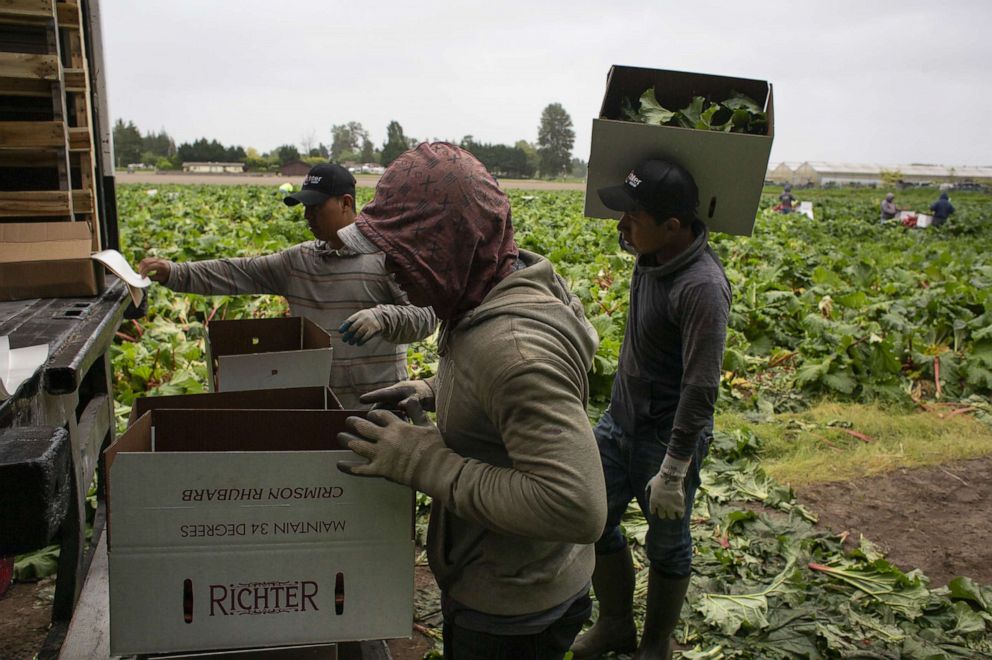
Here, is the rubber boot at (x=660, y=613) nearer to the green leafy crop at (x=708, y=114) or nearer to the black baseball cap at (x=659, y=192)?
the black baseball cap at (x=659, y=192)

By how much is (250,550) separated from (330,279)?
6.79 ft

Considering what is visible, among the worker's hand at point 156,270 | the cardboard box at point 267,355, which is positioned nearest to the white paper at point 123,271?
the worker's hand at point 156,270

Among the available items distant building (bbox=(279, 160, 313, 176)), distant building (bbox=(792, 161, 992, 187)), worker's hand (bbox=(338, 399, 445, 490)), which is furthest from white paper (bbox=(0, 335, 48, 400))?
distant building (bbox=(792, 161, 992, 187))

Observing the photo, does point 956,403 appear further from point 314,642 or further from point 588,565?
point 314,642

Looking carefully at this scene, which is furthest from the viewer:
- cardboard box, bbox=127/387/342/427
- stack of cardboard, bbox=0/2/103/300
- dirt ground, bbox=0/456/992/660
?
dirt ground, bbox=0/456/992/660

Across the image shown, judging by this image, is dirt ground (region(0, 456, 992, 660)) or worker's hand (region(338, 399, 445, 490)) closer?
worker's hand (region(338, 399, 445, 490))

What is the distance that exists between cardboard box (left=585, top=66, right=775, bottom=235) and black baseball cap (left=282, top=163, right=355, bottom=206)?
118 cm

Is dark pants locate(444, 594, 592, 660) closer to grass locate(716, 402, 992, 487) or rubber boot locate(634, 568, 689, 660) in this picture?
rubber boot locate(634, 568, 689, 660)

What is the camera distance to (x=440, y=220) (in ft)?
5.01

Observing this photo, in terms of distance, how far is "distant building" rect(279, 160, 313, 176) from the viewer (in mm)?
72562

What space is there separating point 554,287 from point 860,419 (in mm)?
6238

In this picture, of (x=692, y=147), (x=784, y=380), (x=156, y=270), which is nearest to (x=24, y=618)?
(x=156, y=270)

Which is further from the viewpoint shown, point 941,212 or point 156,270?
point 941,212

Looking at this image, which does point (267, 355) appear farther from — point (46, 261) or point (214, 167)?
point (214, 167)
